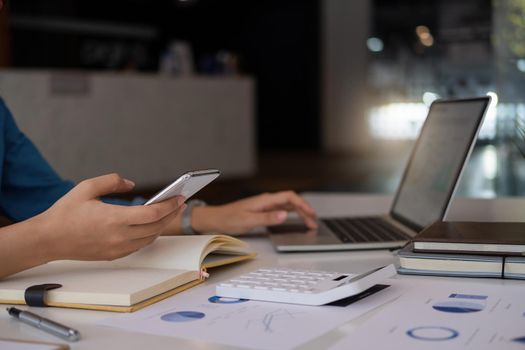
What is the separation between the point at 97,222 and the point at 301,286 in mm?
216

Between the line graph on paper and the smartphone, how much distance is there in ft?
0.52

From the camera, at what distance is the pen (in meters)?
0.67

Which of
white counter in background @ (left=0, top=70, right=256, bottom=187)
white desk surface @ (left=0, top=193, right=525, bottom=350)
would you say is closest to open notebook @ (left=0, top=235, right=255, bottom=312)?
white desk surface @ (left=0, top=193, right=525, bottom=350)

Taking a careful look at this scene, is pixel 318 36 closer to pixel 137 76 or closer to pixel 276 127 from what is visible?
pixel 276 127

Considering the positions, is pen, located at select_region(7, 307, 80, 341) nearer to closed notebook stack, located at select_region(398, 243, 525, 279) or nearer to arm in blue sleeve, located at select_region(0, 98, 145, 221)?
closed notebook stack, located at select_region(398, 243, 525, 279)

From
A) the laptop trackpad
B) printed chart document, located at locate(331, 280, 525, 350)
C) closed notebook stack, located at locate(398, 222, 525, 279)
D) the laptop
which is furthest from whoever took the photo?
the laptop trackpad

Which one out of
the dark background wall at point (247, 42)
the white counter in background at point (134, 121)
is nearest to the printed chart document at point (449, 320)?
the white counter in background at point (134, 121)

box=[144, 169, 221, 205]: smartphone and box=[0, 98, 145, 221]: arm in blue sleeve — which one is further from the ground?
box=[144, 169, 221, 205]: smartphone

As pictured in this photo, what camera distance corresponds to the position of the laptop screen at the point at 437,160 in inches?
44.8

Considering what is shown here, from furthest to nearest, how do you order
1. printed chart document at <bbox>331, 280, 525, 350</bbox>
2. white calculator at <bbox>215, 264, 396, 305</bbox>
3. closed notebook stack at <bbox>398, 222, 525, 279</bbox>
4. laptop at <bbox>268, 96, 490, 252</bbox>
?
laptop at <bbox>268, 96, 490, 252</bbox>
closed notebook stack at <bbox>398, 222, 525, 279</bbox>
white calculator at <bbox>215, 264, 396, 305</bbox>
printed chart document at <bbox>331, 280, 525, 350</bbox>

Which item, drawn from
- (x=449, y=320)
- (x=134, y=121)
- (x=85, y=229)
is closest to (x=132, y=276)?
(x=85, y=229)

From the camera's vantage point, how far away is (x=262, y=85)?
461 inches

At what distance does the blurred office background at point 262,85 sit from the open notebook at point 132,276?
2154mm

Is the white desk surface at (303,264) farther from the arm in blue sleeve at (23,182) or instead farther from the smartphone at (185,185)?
the arm in blue sleeve at (23,182)
